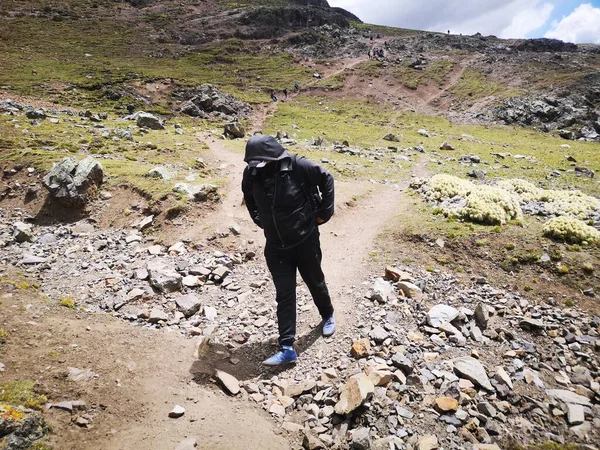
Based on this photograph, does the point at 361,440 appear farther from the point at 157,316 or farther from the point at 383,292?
the point at 157,316

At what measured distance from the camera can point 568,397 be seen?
5457mm

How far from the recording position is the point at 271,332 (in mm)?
7500

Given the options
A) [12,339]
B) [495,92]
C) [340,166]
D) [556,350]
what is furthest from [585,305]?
[495,92]

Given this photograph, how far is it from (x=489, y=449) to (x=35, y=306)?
334 inches

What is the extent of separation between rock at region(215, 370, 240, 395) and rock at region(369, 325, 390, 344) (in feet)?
9.41

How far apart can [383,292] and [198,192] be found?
8762 millimetres

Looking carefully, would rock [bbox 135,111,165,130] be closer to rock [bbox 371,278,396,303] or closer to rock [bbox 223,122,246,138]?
rock [bbox 223,122,246,138]

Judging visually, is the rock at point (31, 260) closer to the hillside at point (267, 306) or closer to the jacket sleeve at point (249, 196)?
the hillside at point (267, 306)

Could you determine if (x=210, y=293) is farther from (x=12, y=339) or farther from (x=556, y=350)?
(x=556, y=350)

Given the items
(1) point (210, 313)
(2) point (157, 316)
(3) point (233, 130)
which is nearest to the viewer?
(2) point (157, 316)

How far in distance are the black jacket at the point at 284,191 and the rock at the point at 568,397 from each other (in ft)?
15.8

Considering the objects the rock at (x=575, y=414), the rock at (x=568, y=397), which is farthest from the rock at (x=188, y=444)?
the rock at (x=568, y=397)

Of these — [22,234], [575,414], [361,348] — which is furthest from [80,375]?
[22,234]

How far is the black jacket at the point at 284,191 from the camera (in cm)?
568
